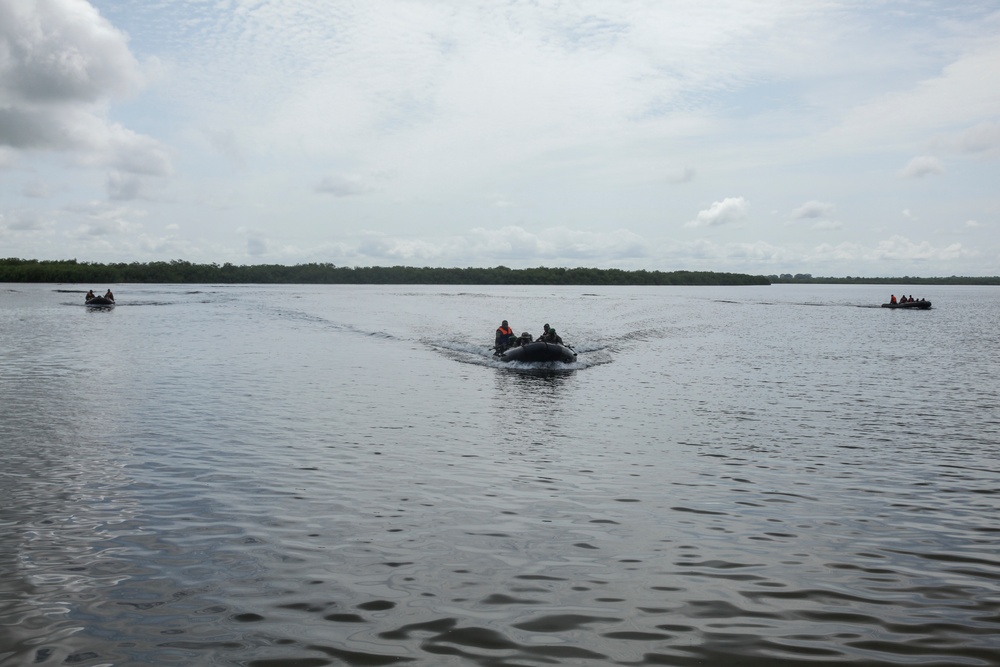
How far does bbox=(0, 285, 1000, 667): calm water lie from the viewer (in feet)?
21.7

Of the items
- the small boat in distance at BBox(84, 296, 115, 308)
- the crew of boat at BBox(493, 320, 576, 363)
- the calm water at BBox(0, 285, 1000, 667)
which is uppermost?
the small boat in distance at BBox(84, 296, 115, 308)

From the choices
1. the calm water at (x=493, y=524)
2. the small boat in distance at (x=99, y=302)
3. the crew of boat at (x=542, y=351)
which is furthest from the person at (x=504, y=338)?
the small boat in distance at (x=99, y=302)

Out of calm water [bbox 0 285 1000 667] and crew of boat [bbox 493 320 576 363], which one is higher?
crew of boat [bbox 493 320 576 363]

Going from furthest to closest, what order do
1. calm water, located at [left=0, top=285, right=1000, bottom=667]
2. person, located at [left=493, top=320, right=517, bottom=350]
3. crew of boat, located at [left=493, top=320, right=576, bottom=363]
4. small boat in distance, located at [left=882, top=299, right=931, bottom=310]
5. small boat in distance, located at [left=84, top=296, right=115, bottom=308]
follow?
small boat in distance, located at [left=882, top=299, right=931, bottom=310] < small boat in distance, located at [left=84, top=296, right=115, bottom=308] < person, located at [left=493, top=320, right=517, bottom=350] < crew of boat, located at [left=493, top=320, right=576, bottom=363] < calm water, located at [left=0, top=285, right=1000, bottom=667]

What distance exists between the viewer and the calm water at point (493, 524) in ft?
21.7

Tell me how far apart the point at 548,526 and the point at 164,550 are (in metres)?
4.73

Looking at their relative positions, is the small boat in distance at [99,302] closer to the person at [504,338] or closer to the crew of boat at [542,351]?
the person at [504,338]

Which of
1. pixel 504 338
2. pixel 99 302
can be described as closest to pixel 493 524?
pixel 504 338

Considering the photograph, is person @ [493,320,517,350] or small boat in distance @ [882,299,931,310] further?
small boat in distance @ [882,299,931,310]

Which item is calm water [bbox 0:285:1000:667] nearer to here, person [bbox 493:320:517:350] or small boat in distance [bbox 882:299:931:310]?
person [bbox 493:320:517:350]

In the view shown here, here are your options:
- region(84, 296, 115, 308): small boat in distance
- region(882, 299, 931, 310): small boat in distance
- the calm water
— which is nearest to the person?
the calm water

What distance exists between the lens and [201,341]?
125 ft

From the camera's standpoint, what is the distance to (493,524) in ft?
32.4

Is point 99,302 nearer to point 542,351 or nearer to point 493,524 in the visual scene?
point 542,351
